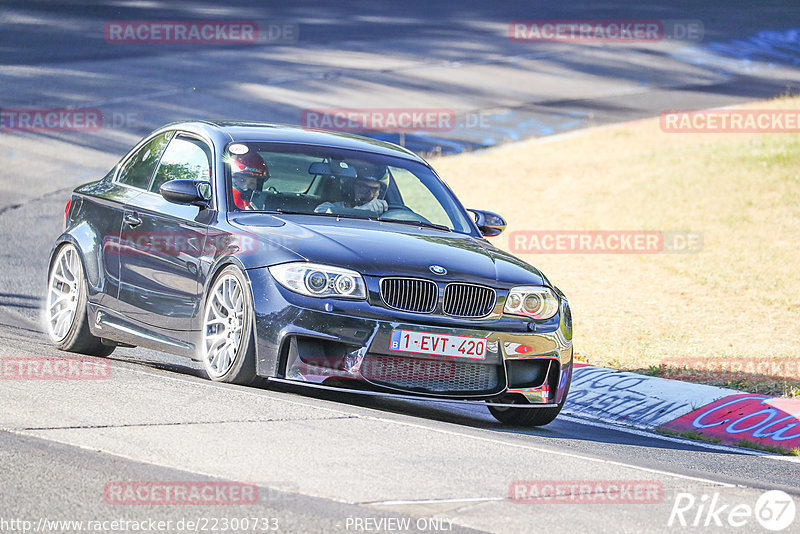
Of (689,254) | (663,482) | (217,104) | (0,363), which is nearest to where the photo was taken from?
(663,482)

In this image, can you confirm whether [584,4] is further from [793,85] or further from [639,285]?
[639,285]

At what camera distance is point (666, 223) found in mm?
18578

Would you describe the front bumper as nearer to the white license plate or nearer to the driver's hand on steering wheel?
the white license plate

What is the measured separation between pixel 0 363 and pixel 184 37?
25.6 meters

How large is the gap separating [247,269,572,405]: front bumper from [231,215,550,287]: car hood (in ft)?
0.82

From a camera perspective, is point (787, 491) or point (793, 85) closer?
point (787, 491)

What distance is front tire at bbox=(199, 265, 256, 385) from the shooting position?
24.0ft

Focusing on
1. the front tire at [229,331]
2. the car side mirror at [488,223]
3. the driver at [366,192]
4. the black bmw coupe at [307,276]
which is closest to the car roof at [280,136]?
the black bmw coupe at [307,276]

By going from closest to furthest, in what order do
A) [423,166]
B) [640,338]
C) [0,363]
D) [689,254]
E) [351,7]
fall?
[0,363] → [423,166] → [640,338] → [689,254] → [351,7]

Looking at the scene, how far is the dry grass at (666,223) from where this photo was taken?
12.2 metres

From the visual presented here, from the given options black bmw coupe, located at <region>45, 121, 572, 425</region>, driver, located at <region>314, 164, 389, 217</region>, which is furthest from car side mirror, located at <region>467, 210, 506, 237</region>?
driver, located at <region>314, 164, 389, 217</region>

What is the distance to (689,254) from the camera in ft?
55.7

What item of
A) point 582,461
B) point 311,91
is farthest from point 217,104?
point 582,461

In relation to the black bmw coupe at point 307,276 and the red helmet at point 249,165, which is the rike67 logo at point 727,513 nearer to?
the black bmw coupe at point 307,276
